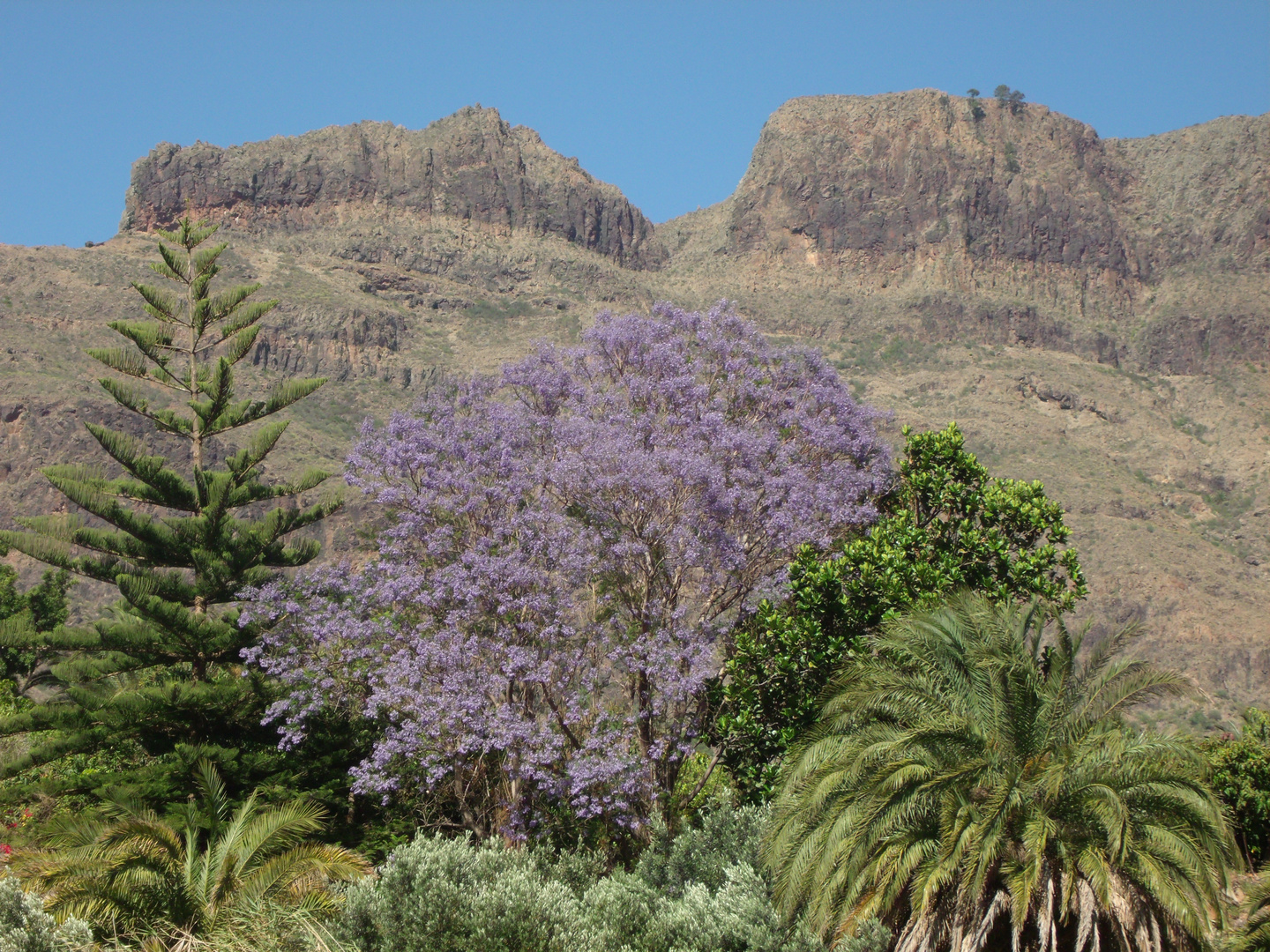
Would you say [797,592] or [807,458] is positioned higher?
[807,458]

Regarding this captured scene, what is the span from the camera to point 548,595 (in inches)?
624

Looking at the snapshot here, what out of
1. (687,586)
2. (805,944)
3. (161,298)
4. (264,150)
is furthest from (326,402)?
(805,944)

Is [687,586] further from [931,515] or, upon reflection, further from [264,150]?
[264,150]

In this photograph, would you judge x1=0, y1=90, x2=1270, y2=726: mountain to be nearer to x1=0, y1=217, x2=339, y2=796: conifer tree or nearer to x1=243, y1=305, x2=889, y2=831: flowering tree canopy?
x1=0, y1=217, x2=339, y2=796: conifer tree

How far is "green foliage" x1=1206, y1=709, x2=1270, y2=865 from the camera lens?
14555 millimetres

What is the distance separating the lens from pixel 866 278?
111 metres

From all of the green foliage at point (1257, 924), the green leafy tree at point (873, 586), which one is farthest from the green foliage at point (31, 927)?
the green foliage at point (1257, 924)

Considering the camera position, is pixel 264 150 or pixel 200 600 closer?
pixel 200 600

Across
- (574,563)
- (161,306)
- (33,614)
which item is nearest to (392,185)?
(33,614)

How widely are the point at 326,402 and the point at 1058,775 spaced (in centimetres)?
7183

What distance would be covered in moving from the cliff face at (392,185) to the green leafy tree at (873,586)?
98.8m

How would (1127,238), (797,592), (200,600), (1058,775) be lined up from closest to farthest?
(1058,775), (797,592), (200,600), (1127,238)

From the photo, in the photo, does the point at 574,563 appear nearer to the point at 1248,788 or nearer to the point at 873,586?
the point at 873,586

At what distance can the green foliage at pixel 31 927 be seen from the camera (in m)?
9.83
